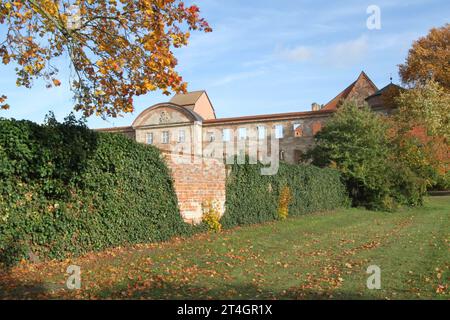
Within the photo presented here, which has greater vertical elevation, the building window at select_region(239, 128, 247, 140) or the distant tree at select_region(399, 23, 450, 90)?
the distant tree at select_region(399, 23, 450, 90)

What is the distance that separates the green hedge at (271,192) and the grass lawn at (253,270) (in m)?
2.72

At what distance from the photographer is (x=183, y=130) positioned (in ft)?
163

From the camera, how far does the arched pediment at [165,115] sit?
49406 mm

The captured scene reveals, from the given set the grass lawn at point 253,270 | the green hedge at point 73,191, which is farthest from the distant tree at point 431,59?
the green hedge at point 73,191

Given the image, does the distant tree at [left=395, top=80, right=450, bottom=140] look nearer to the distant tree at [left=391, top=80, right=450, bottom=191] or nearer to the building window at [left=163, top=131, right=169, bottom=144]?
the distant tree at [left=391, top=80, right=450, bottom=191]

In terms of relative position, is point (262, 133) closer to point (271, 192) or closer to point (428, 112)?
point (428, 112)

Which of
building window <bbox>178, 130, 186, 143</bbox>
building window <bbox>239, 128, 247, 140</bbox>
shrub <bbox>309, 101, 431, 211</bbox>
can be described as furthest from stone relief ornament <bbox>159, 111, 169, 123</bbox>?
shrub <bbox>309, 101, 431, 211</bbox>

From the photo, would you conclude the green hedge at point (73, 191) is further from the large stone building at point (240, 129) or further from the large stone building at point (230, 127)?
the large stone building at point (230, 127)

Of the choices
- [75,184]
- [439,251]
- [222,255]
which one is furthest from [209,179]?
[439,251]

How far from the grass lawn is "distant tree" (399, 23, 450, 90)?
31360 millimetres

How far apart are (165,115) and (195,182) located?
38701 millimetres

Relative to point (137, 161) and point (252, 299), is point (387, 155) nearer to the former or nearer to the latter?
point (137, 161)

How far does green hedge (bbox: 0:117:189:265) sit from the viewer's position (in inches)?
287
